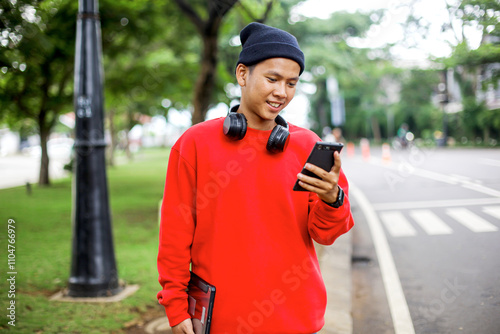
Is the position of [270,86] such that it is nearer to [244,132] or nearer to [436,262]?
[244,132]

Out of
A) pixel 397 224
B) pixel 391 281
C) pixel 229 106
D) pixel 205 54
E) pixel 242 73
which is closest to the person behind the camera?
pixel 242 73

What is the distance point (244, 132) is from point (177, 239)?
52 cm

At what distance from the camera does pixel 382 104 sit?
165ft

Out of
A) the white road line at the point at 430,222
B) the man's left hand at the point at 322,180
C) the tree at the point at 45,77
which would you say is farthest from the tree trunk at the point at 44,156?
the man's left hand at the point at 322,180

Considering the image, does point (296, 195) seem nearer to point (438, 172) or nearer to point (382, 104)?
point (438, 172)

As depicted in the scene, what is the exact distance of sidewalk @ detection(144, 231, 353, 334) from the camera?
4.19 meters

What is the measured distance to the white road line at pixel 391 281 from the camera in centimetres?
432

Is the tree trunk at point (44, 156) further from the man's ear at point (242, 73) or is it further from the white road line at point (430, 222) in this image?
the man's ear at point (242, 73)

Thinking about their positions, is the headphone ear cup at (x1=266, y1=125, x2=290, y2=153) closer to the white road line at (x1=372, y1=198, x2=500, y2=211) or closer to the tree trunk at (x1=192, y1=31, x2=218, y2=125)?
the white road line at (x1=372, y1=198, x2=500, y2=211)

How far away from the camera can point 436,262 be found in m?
5.85

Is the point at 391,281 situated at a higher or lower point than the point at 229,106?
lower

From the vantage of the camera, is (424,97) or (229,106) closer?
(229,106)

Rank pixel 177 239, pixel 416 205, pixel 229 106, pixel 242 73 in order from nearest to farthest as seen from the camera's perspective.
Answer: pixel 177 239 → pixel 242 73 → pixel 229 106 → pixel 416 205

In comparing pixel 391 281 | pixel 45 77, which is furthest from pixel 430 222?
pixel 45 77
